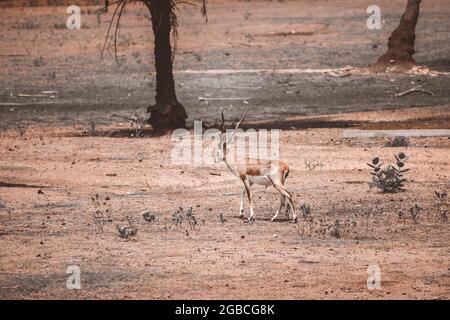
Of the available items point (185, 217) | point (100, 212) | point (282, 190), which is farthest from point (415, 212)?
point (100, 212)

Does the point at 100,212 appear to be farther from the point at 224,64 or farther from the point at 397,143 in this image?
the point at 224,64

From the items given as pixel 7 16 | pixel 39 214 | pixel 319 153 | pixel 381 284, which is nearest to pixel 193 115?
pixel 319 153

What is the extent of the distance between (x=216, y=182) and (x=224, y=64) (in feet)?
52.6

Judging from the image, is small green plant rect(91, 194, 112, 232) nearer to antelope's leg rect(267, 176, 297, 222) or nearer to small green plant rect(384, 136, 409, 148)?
antelope's leg rect(267, 176, 297, 222)

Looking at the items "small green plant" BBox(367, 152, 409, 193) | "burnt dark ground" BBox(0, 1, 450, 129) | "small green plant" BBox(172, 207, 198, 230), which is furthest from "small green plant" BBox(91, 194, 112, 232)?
"burnt dark ground" BBox(0, 1, 450, 129)

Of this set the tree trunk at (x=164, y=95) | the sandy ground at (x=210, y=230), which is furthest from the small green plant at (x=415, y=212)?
the tree trunk at (x=164, y=95)

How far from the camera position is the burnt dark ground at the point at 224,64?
26125mm

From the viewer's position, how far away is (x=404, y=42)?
30375mm

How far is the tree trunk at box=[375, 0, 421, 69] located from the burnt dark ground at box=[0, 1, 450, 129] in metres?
0.80

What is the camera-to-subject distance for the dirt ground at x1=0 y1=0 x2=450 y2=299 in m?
11.6

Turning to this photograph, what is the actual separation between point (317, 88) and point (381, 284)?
57.9 feet

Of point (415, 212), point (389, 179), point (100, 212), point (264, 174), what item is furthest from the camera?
point (389, 179)

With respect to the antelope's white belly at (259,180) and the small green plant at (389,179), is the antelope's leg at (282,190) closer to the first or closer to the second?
the antelope's white belly at (259,180)

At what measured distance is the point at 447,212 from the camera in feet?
47.4
